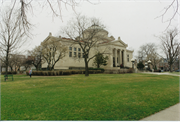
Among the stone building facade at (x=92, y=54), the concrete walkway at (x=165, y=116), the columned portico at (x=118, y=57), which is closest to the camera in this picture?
the concrete walkway at (x=165, y=116)

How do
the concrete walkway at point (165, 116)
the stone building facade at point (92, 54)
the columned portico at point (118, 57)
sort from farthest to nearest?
the columned portico at point (118, 57)
the stone building facade at point (92, 54)
the concrete walkway at point (165, 116)

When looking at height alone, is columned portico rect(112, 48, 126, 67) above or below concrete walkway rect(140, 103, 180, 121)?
above

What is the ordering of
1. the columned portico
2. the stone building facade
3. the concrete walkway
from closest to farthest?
the concrete walkway → the stone building facade → the columned portico

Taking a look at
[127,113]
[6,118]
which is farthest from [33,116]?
[127,113]

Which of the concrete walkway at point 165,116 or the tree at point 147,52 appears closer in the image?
the concrete walkway at point 165,116

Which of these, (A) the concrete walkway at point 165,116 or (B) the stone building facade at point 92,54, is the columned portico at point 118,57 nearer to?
(B) the stone building facade at point 92,54

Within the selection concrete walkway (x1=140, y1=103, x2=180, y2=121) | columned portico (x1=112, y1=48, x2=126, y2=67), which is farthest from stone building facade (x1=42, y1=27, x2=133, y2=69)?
concrete walkway (x1=140, y1=103, x2=180, y2=121)

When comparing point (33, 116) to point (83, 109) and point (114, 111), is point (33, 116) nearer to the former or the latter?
point (83, 109)

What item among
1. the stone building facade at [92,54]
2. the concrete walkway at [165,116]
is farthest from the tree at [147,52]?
the concrete walkway at [165,116]

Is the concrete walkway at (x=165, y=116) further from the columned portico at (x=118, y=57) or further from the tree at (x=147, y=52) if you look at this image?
the tree at (x=147, y=52)

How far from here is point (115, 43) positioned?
183 ft

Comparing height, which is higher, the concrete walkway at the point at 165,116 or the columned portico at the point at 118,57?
the columned portico at the point at 118,57

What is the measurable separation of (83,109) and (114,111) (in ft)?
3.86

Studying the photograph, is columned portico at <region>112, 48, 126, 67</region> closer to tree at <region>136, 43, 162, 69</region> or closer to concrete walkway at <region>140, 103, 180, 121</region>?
tree at <region>136, 43, 162, 69</region>
